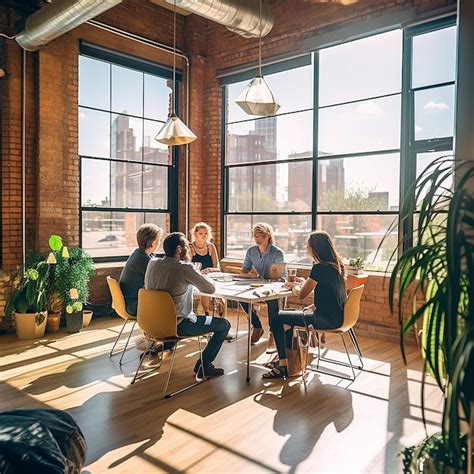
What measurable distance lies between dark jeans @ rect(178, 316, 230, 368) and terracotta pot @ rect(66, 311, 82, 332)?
6.81 feet

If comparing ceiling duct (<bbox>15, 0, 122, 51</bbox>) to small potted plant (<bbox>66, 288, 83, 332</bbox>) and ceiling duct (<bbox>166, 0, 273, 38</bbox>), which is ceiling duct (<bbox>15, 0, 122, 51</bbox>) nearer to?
ceiling duct (<bbox>166, 0, 273, 38</bbox>)

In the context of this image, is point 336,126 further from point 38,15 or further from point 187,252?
point 38,15

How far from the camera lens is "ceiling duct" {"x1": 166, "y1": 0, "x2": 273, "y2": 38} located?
186 inches

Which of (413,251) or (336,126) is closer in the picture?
(413,251)

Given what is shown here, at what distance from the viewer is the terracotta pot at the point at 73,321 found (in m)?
5.46

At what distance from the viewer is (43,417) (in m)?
1.89

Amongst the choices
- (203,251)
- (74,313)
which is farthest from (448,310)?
(74,313)

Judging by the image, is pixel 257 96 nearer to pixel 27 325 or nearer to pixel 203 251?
pixel 203 251

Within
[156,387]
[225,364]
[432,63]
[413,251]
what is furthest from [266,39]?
[413,251]

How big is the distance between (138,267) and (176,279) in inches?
35.9

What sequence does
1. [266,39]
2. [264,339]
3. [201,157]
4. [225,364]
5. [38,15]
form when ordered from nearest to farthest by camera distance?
[225,364] → [38,15] → [264,339] → [266,39] → [201,157]

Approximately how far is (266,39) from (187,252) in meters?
4.03

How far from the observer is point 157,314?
11.8ft

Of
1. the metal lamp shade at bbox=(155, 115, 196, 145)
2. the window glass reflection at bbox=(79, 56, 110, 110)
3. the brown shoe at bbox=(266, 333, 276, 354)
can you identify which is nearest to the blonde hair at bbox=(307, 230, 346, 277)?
the brown shoe at bbox=(266, 333, 276, 354)
